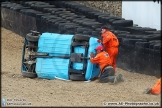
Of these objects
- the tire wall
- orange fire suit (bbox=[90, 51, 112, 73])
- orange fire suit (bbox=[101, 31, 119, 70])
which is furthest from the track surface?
the tire wall

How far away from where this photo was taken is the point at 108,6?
2116 cm

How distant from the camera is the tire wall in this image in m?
20.4

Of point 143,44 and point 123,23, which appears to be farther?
point 123,23

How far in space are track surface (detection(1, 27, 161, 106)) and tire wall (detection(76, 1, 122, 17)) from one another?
14.9 ft

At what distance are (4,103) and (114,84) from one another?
313cm

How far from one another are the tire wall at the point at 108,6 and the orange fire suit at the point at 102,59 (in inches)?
246

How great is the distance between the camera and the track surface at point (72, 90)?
12031 millimetres

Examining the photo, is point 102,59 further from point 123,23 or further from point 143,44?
point 123,23

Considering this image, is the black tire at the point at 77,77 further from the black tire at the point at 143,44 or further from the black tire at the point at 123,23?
the black tire at the point at 123,23

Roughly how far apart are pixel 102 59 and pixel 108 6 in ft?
23.9

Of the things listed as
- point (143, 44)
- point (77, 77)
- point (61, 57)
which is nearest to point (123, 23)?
point (143, 44)

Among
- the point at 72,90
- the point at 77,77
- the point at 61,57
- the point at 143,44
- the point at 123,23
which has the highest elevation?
the point at 123,23

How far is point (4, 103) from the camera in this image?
11789mm

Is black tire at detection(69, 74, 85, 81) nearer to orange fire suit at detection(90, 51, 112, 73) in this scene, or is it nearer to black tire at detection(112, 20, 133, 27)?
orange fire suit at detection(90, 51, 112, 73)
